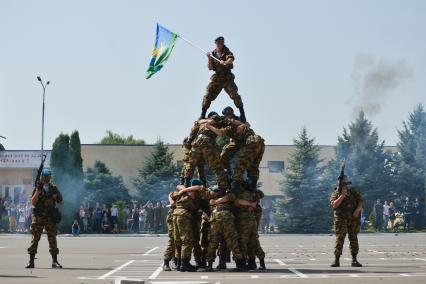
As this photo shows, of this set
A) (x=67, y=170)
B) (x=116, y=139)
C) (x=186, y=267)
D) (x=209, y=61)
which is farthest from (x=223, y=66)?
(x=116, y=139)

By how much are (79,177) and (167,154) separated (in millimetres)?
7870

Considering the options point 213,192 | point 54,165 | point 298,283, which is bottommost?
point 298,283

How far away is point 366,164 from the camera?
184 ft

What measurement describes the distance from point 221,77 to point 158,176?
4224 cm

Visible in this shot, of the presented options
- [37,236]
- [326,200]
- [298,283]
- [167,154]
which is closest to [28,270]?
[37,236]

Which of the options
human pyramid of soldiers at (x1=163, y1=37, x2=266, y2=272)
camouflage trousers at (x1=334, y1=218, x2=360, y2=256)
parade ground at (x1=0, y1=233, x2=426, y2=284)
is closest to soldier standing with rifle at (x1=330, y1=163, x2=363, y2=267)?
camouflage trousers at (x1=334, y1=218, x2=360, y2=256)

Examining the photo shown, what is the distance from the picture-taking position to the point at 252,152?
21.1m

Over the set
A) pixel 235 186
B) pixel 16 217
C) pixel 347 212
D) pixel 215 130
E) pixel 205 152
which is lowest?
pixel 347 212

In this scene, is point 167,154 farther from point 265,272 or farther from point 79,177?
point 265,272

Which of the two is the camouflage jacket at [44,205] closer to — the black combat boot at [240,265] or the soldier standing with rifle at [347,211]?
the black combat boot at [240,265]

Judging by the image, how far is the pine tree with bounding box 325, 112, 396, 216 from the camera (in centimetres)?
5538

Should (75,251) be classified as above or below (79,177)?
below

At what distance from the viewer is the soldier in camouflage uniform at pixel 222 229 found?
20.1 meters

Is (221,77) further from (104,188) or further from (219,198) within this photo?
(104,188)
